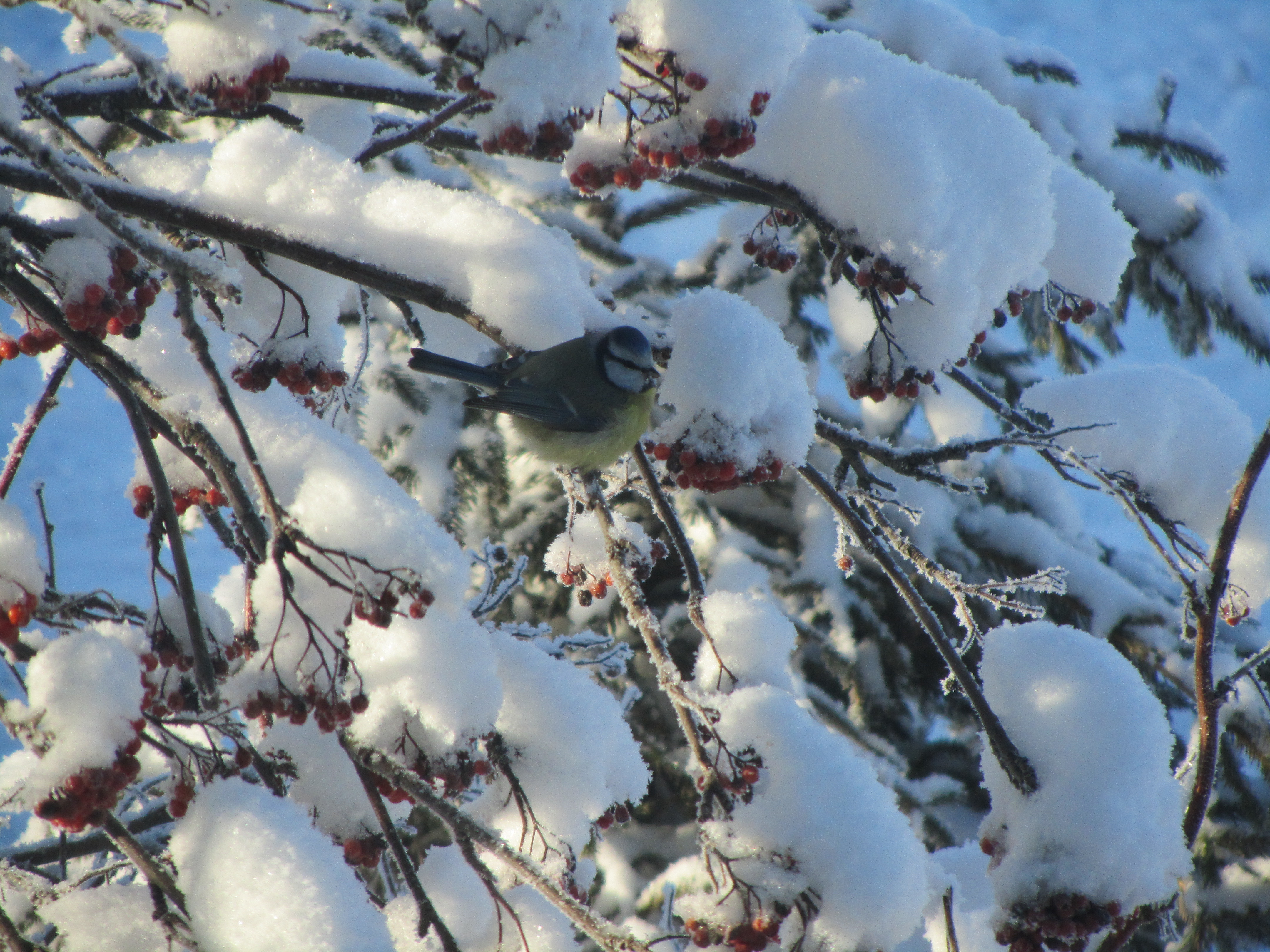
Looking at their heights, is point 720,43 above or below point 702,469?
above

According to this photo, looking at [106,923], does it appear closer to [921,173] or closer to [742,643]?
[742,643]

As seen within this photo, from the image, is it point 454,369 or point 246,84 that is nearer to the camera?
point 246,84

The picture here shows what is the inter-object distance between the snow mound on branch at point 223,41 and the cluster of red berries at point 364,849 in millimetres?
1296

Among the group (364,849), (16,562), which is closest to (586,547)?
(364,849)

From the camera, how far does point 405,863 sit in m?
1.48

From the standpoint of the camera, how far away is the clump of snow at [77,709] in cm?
115

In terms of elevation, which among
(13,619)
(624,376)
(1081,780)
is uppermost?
(13,619)

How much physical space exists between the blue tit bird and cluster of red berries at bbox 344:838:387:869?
1.00m

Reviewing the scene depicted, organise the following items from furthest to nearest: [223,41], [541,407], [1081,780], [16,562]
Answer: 1. [541,407]
2. [1081,780]
3. [223,41]
4. [16,562]

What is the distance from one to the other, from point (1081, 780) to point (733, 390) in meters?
0.99

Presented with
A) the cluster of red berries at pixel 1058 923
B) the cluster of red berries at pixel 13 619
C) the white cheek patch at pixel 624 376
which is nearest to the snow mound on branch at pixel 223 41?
the cluster of red berries at pixel 13 619

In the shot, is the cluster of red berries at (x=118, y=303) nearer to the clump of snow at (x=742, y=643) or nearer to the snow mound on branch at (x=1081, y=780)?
the clump of snow at (x=742, y=643)

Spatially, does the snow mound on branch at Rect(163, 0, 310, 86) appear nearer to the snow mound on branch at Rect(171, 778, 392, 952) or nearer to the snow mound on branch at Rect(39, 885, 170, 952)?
the snow mound on branch at Rect(171, 778, 392, 952)

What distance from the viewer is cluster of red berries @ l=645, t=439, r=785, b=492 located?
5.28ft
